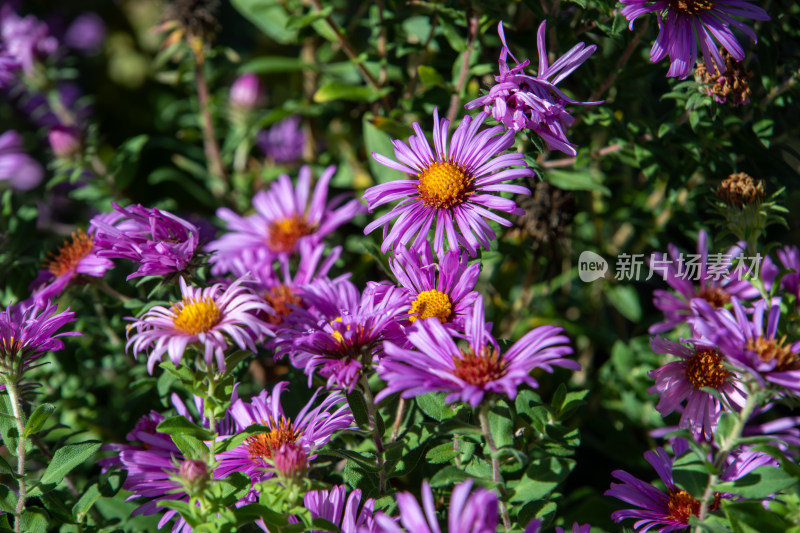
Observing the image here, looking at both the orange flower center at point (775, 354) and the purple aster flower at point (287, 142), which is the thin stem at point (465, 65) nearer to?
the orange flower center at point (775, 354)

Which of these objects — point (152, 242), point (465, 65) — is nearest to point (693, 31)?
point (465, 65)

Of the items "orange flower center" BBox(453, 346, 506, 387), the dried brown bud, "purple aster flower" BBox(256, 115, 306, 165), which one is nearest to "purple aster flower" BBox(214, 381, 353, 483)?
"orange flower center" BBox(453, 346, 506, 387)

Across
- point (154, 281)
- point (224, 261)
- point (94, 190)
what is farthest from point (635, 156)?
point (94, 190)

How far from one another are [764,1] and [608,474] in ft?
3.85

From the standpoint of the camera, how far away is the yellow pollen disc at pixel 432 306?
42.1 inches

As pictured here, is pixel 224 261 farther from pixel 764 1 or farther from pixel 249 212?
pixel 764 1

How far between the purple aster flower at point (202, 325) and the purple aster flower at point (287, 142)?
111 centimetres

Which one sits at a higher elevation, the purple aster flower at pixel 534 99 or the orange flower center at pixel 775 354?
the purple aster flower at pixel 534 99

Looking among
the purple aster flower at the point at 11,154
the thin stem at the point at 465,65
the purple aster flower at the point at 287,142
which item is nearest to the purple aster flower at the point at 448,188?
the thin stem at the point at 465,65

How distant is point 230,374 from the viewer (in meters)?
1.07

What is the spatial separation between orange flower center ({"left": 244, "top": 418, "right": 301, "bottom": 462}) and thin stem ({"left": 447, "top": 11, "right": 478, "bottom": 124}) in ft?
2.35

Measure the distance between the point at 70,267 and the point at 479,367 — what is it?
0.87 meters

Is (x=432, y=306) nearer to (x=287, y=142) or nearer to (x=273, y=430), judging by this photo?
(x=273, y=430)

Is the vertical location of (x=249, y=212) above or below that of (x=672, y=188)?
below
